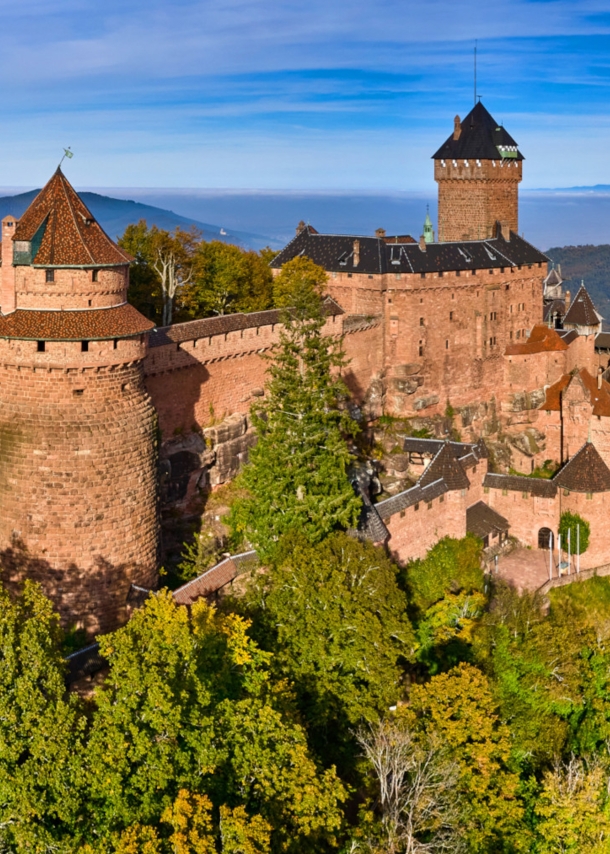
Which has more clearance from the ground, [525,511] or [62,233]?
[62,233]

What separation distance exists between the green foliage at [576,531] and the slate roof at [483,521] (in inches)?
93.9

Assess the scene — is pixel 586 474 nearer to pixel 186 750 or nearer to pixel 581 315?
pixel 581 315

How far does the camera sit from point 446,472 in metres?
43.7

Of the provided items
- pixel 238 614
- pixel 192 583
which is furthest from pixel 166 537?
pixel 238 614

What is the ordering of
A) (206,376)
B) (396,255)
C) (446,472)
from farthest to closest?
1. (396,255)
2. (446,472)
3. (206,376)

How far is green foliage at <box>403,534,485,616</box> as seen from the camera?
129ft

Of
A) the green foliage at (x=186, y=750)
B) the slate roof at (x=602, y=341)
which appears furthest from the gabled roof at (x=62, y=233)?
the slate roof at (x=602, y=341)

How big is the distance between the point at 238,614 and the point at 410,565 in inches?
463

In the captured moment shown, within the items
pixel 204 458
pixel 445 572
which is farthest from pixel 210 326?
pixel 445 572

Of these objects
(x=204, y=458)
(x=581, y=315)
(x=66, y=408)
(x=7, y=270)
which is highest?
(x=7, y=270)

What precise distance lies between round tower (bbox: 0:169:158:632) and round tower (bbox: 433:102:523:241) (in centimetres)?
3099

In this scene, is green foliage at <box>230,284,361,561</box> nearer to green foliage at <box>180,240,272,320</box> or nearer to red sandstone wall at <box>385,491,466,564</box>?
red sandstone wall at <box>385,491,466,564</box>

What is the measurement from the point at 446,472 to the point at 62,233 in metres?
19.3

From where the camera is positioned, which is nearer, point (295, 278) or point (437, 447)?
point (437, 447)
